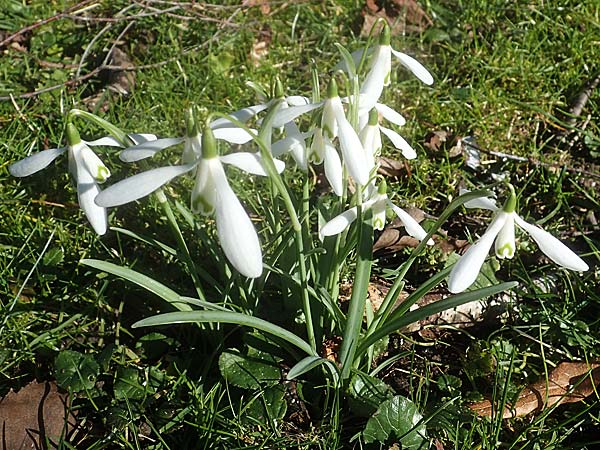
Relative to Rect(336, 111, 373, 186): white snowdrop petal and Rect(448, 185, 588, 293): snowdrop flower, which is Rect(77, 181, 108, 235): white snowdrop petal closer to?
Rect(336, 111, 373, 186): white snowdrop petal

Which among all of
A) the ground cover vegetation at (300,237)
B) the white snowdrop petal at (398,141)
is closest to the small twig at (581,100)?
the ground cover vegetation at (300,237)

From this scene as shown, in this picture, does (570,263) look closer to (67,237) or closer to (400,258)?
(400,258)

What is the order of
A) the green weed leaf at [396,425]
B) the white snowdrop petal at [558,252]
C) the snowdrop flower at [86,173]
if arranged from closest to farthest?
the white snowdrop petal at [558,252] < the snowdrop flower at [86,173] < the green weed leaf at [396,425]

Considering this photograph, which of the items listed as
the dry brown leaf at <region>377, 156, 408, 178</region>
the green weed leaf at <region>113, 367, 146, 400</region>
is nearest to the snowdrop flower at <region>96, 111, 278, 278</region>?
the green weed leaf at <region>113, 367, 146, 400</region>

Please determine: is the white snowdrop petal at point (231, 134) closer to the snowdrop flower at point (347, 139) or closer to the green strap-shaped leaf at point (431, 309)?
the snowdrop flower at point (347, 139)

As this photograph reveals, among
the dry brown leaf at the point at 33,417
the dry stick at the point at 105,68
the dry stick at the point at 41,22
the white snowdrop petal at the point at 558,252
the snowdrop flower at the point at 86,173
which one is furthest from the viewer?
the dry stick at the point at 41,22

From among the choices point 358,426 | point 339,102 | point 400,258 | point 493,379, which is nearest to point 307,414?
point 358,426

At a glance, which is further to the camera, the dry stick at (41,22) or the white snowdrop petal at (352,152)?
the dry stick at (41,22)

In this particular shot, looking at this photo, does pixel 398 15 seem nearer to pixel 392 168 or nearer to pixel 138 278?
pixel 392 168
